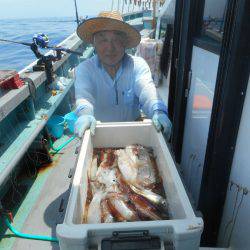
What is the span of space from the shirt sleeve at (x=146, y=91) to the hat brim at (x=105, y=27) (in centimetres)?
24

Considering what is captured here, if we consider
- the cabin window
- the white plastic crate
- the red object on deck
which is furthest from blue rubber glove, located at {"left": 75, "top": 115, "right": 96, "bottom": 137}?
the red object on deck

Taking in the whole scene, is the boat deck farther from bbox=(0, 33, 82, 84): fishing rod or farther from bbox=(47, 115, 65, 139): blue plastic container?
bbox=(0, 33, 82, 84): fishing rod

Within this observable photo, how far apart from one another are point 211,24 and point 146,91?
35.4 inches

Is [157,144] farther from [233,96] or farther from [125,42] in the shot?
[125,42]

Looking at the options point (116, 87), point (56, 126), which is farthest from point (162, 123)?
point (56, 126)

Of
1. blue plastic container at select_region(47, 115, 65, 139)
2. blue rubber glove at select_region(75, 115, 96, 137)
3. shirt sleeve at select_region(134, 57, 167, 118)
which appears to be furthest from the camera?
blue plastic container at select_region(47, 115, 65, 139)

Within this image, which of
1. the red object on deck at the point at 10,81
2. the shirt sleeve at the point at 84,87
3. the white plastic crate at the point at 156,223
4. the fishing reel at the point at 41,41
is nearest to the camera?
the white plastic crate at the point at 156,223

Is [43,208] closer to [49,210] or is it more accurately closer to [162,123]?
[49,210]

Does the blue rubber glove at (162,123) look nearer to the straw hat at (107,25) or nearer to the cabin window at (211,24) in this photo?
the cabin window at (211,24)

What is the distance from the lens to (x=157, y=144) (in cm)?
208

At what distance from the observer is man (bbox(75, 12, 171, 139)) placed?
2.44 metres

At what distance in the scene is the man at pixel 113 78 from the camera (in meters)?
2.44

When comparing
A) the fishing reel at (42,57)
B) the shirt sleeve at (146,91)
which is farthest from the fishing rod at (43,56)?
the shirt sleeve at (146,91)

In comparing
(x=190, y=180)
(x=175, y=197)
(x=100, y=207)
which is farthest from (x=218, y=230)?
(x=100, y=207)
